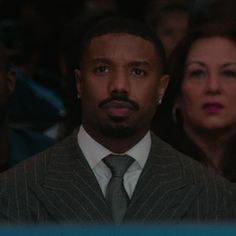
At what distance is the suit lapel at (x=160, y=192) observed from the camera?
3.37 metres

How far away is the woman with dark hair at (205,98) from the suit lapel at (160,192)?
24.5 inches

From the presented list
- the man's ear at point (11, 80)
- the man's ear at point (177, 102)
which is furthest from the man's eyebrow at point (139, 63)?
the man's ear at point (11, 80)

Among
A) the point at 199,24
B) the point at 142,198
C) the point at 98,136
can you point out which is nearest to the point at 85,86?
the point at 98,136

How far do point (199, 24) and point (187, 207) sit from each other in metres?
1.25

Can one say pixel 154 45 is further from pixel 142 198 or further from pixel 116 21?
pixel 142 198

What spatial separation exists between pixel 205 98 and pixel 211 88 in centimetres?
5

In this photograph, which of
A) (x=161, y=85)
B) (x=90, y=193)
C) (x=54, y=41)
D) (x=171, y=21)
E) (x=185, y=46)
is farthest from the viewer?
(x=54, y=41)

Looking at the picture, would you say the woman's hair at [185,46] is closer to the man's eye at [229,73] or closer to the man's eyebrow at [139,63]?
the man's eye at [229,73]

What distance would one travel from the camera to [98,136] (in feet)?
11.5

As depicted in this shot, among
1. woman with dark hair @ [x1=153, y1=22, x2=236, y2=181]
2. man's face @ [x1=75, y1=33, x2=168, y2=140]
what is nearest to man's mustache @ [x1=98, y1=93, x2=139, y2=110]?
man's face @ [x1=75, y1=33, x2=168, y2=140]

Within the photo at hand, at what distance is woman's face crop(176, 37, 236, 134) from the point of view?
4.15m

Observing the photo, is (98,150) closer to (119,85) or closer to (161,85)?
(119,85)

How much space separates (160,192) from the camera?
343cm

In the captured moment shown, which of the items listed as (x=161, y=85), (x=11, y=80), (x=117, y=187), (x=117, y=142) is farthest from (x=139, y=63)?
(x=11, y=80)
